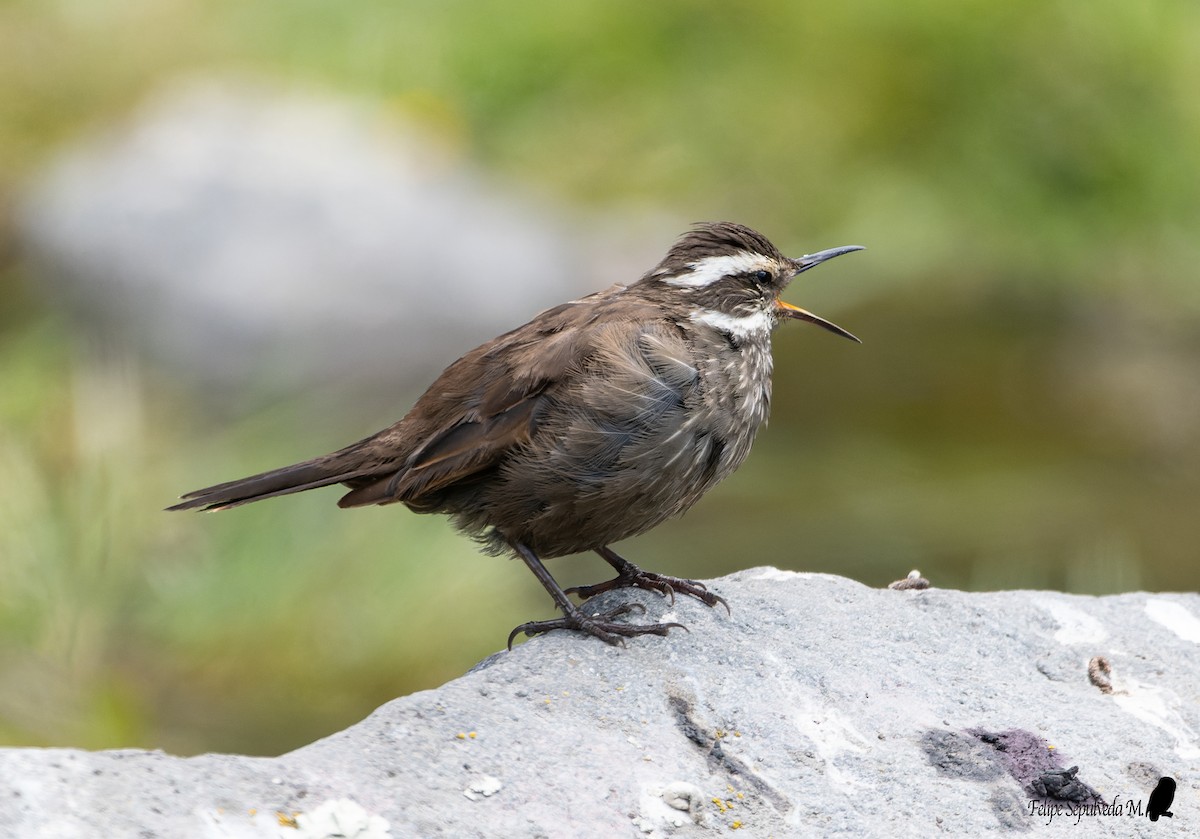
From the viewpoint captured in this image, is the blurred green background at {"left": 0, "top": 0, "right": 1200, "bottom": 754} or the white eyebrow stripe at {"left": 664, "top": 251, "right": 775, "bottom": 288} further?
the blurred green background at {"left": 0, "top": 0, "right": 1200, "bottom": 754}

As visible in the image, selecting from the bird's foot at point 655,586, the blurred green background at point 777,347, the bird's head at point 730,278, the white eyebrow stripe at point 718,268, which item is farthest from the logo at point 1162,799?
the blurred green background at point 777,347

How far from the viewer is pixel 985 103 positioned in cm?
1105

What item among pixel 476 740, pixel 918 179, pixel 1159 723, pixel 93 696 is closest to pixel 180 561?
pixel 93 696

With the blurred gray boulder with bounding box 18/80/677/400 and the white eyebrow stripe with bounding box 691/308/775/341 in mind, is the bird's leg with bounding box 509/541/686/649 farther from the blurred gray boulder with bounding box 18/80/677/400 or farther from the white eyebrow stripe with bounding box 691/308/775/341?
the blurred gray boulder with bounding box 18/80/677/400

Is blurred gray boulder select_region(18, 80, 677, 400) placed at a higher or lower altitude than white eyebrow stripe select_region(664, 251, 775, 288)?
higher

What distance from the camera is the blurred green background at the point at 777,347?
6.58 metres

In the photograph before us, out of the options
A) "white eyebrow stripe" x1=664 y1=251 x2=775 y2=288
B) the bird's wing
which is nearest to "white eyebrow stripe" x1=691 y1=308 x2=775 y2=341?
"white eyebrow stripe" x1=664 y1=251 x2=775 y2=288

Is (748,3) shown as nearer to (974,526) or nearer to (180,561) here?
(974,526)

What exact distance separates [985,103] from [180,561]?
6.95 meters

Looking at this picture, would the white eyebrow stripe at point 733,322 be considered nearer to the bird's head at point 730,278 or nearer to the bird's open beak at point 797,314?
the bird's head at point 730,278

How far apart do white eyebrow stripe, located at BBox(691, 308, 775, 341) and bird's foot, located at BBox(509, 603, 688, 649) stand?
99 cm

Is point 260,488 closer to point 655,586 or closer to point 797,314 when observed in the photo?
point 655,586

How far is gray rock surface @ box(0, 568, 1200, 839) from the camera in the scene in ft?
9.78

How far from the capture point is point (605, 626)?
4.05 m
